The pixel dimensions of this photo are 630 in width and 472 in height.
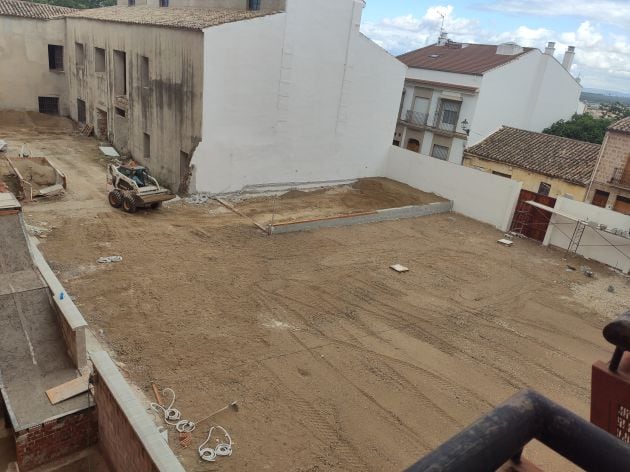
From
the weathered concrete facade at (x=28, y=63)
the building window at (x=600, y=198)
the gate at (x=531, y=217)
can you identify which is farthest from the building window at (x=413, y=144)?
the weathered concrete facade at (x=28, y=63)

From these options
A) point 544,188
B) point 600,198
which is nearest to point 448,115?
point 544,188

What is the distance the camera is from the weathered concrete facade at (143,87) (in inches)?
717

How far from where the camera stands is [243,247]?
49.2 ft

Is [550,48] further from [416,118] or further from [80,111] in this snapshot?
[80,111]

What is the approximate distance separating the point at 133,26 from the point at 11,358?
17933 mm

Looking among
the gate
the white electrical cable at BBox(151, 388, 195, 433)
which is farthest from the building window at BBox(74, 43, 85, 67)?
the white electrical cable at BBox(151, 388, 195, 433)

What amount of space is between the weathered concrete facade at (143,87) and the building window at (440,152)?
1729cm

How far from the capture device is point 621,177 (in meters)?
20.3

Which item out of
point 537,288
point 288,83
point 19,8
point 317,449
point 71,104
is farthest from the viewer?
point 71,104

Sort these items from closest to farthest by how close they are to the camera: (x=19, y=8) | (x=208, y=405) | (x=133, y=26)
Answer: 1. (x=208, y=405)
2. (x=133, y=26)
3. (x=19, y=8)

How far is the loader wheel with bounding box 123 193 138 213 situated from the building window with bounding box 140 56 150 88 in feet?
23.5

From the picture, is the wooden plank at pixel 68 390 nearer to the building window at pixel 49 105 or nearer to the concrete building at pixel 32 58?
the concrete building at pixel 32 58

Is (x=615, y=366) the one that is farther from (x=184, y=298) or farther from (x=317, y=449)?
(x=184, y=298)

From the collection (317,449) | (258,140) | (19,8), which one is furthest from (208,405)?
(19,8)
